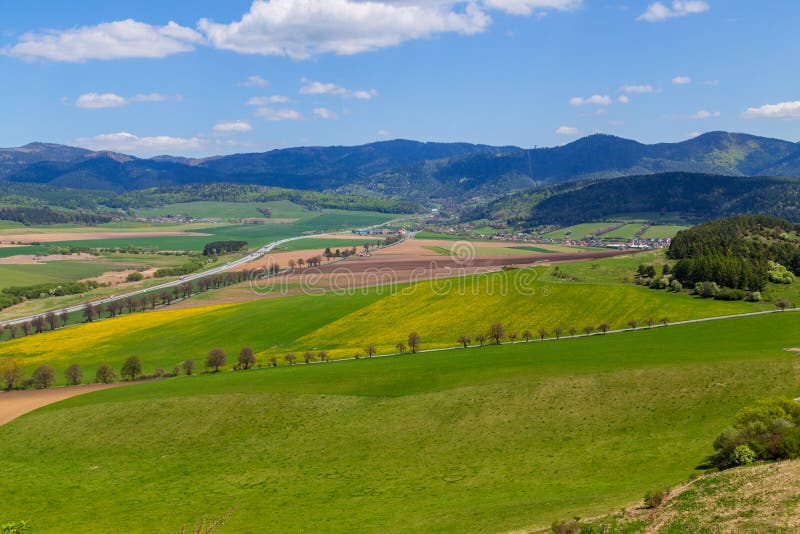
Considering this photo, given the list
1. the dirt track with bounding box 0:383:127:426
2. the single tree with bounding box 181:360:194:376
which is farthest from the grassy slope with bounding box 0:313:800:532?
the single tree with bounding box 181:360:194:376

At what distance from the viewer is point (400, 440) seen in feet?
170

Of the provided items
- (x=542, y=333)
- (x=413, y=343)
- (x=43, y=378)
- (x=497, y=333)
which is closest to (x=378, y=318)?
(x=413, y=343)

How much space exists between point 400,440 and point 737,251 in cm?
9683

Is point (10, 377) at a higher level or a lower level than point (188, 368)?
higher

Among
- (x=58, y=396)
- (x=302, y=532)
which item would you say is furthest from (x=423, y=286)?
(x=302, y=532)

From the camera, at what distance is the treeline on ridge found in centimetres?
10250

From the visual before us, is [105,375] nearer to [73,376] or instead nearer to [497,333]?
[73,376]

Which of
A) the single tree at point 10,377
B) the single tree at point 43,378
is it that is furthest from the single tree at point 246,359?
the single tree at point 10,377

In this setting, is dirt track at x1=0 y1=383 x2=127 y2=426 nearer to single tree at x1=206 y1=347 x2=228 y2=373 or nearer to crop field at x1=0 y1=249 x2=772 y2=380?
single tree at x1=206 y1=347 x2=228 y2=373

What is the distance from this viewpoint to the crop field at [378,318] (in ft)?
319

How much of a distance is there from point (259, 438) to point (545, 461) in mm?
27744

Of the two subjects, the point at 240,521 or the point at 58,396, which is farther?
the point at 58,396

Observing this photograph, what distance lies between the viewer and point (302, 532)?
36594 millimetres

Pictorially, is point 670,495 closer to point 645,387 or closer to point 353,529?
point 353,529
